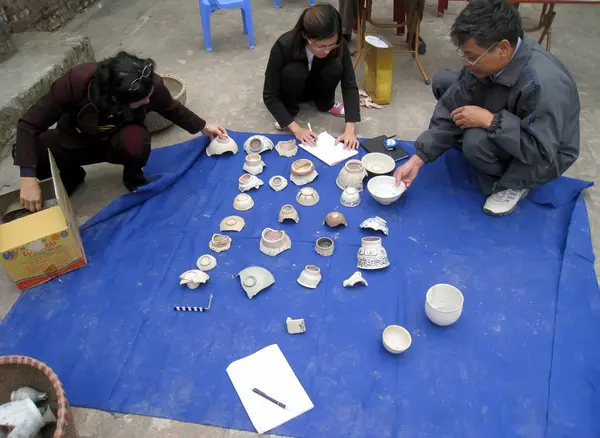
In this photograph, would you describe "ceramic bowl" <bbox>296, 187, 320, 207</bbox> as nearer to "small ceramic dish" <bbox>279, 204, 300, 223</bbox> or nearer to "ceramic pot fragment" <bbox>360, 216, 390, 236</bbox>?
"small ceramic dish" <bbox>279, 204, 300, 223</bbox>

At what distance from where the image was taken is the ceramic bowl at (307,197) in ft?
7.82

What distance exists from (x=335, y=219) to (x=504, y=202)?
869 mm

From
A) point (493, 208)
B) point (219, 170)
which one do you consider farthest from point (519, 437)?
point (219, 170)

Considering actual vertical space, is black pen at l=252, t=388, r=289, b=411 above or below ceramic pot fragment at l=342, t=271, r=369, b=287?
below

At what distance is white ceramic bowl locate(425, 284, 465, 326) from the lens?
1773mm

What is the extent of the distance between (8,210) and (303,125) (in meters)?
1.81

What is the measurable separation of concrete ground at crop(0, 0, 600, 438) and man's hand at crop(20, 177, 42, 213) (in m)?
0.34

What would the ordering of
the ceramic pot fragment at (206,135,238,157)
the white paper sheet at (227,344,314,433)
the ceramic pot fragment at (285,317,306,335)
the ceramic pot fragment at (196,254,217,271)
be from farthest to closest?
1. the ceramic pot fragment at (206,135,238,157)
2. the ceramic pot fragment at (196,254,217,271)
3. the ceramic pot fragment at (285,317,306,335)
4. the white paper sheet at (227,344,314,433)

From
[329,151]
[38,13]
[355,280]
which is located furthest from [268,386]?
[38,13]

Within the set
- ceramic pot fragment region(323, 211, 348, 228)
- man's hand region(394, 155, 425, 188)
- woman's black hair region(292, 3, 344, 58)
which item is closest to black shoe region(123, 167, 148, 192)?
ceramic pot fragment region(323, 211, 348, 228)

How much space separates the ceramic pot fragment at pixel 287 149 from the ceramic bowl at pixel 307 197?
417 millimetres

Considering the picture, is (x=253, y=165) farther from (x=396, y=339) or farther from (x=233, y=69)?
(x=233, y=69)

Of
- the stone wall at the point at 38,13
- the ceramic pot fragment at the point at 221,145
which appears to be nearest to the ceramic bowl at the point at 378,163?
the ceramic pot fragment at the point at 221,145

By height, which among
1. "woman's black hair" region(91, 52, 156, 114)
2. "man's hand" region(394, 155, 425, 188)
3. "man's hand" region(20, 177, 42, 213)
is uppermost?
"woman's black hair" region(91, 52, 156, 114)
